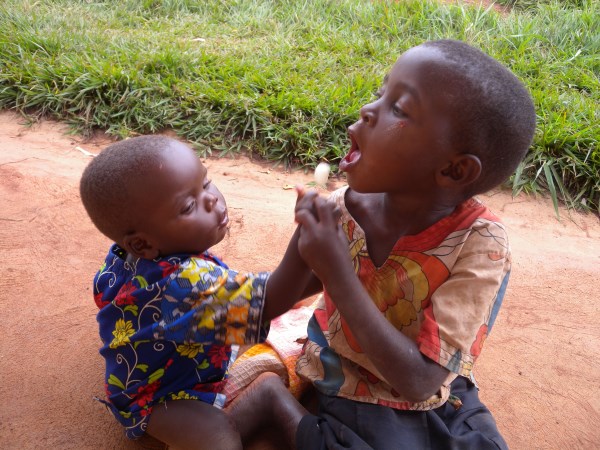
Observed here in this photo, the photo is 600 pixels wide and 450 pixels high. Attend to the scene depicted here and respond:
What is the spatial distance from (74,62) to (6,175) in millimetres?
1193

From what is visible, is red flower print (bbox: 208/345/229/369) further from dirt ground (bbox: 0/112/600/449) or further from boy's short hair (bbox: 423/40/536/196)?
boy's short hair (bbox: 423/40/536/196)

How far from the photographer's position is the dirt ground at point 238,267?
7.47 ft

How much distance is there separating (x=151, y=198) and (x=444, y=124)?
2.87 feet

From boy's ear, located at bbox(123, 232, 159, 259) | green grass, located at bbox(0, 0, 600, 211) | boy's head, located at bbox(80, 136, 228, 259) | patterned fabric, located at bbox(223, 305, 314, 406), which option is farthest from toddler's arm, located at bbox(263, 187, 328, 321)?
green grass, located at bbox(0, 0, 600, 211)

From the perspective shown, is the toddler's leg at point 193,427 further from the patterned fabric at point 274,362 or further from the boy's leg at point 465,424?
the boy's leg at point 465,424

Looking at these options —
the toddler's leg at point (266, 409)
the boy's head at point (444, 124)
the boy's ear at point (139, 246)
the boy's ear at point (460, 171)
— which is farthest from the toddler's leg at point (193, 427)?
the boy's ear at point (460, 171)

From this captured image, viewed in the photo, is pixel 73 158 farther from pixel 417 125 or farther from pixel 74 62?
pixel 417 125

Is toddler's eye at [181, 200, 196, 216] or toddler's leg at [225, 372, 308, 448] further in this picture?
toddler's leg at [225, 372, 308, 448]

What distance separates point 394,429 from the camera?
1.86 metres

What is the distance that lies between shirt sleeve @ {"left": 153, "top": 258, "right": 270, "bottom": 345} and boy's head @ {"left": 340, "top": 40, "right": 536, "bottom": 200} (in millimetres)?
475

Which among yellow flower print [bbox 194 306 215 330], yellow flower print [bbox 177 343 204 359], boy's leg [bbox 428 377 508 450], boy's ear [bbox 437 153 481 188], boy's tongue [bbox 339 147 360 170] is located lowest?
boy's leg [bbox 428 377 508 450]

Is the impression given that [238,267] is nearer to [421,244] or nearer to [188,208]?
[188,208]

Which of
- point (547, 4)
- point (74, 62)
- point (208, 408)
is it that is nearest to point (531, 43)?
point (547, 4)

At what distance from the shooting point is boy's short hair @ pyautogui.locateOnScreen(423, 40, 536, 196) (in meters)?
1.58
